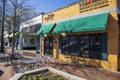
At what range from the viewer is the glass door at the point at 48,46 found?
738 inches

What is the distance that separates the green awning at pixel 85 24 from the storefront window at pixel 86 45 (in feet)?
3.38

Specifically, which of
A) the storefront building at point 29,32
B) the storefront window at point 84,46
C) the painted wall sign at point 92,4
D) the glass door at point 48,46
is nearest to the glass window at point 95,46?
the storefront window at point 84,46

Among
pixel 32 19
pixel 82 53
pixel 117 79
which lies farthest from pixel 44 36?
pixel 117 79

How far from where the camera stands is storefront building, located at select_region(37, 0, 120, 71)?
11297 mm

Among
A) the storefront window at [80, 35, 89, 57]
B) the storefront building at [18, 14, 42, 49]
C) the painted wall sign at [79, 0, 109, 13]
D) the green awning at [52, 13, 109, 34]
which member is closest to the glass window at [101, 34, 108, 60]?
the green awning at [52, 13, 109, 34]

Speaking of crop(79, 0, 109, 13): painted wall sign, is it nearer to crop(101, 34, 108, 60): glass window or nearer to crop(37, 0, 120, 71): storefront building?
crop(37, 0, 120, 71): storefront building

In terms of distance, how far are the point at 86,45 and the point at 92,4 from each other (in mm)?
3500

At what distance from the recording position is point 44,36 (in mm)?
20234

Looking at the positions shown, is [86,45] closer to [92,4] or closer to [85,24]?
[85,24]

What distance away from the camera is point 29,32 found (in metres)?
25.1

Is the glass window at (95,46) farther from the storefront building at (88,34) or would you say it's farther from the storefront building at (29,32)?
the storefront building at (29,32)

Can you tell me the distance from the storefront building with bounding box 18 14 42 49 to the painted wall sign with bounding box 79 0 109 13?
8.87 metres

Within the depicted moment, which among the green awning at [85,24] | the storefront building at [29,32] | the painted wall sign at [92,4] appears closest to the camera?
the green awning at [85,24]

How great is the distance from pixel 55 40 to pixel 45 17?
4175 mm
